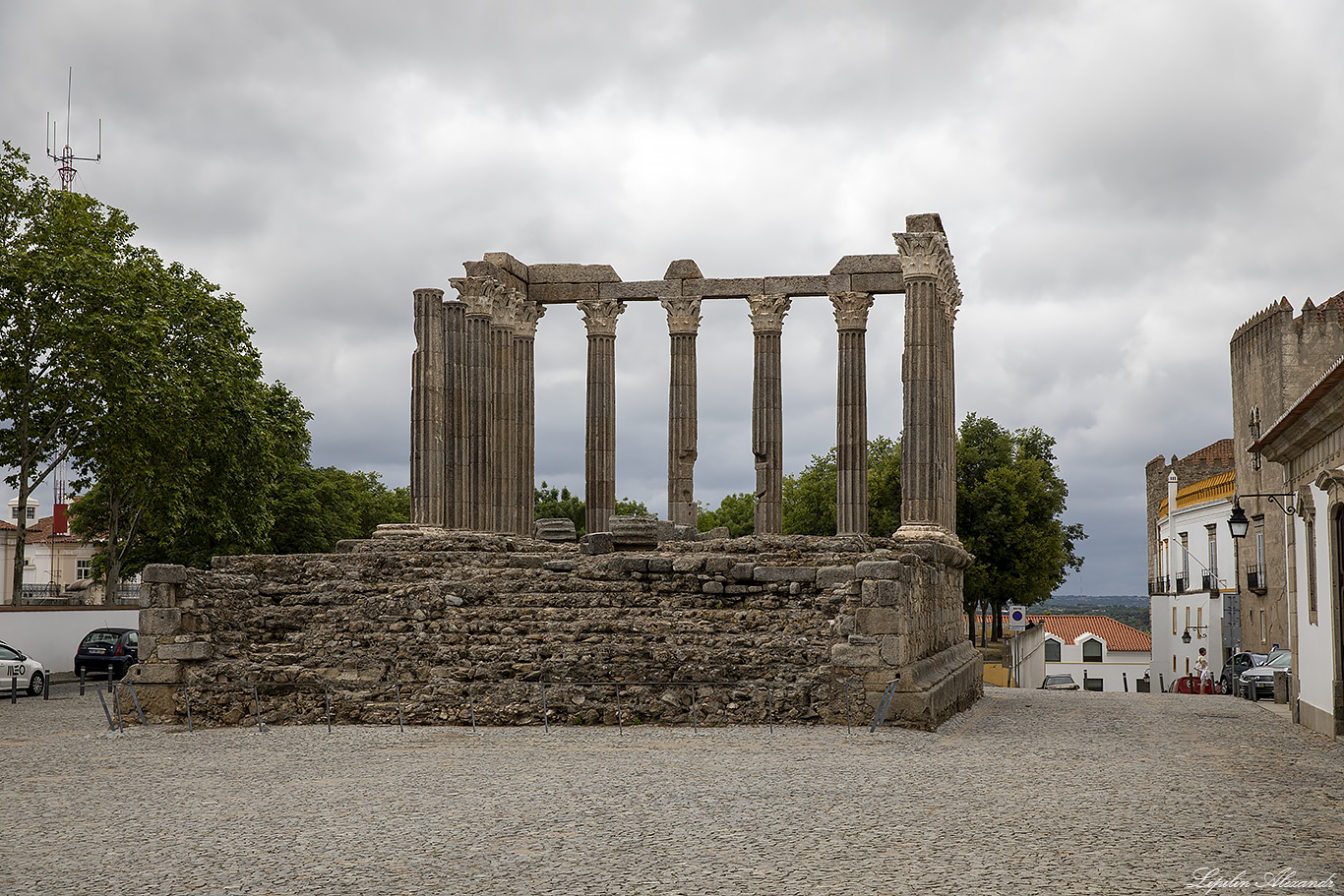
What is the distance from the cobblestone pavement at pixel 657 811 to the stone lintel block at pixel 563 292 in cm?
1403

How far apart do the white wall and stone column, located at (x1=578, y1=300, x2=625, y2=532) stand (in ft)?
40.8

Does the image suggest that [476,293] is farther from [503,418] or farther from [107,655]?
[107,655]

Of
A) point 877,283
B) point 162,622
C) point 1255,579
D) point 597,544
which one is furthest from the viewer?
point 1255,579

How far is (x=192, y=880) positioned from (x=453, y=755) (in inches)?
221

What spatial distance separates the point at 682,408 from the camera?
90.0 feet

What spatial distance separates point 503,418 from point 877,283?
8254mm

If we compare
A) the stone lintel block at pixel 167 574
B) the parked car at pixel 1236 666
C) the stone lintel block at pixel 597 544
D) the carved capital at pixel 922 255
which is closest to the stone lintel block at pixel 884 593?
the stone lintel block at pixel 597 544

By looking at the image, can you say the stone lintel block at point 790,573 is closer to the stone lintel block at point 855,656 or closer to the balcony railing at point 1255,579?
the stone lintel block at point 855,656

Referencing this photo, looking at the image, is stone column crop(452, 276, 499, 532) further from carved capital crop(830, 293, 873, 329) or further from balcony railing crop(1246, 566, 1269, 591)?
balcony railing crop(1246, 566, 1269, 591)

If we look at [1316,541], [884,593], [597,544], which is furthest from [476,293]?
[1316,541]

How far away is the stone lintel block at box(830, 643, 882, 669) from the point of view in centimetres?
1529

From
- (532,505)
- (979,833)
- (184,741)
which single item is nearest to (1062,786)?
(979,833)

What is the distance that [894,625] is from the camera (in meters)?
15.2

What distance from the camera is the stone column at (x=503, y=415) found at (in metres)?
27.3
